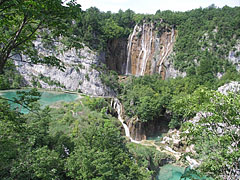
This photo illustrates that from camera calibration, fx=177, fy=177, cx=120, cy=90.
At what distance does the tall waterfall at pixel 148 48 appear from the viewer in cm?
3888

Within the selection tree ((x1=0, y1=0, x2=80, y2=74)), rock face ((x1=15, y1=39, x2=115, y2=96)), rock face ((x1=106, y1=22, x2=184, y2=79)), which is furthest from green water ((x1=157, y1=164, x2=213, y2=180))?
rock face ((x1=106, y1=22, x2=184, y2=79))

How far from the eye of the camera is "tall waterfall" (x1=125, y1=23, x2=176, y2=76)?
38.9m

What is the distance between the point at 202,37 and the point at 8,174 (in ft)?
123

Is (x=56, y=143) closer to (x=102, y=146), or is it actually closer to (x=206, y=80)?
(x=102, y=146)

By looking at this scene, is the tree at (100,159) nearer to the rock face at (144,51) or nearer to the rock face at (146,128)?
the rock face at (146,128)

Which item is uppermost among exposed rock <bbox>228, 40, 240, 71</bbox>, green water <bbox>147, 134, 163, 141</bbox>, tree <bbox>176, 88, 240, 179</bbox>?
exposed rock <bbox>228, 40, 240, 71</bbox>

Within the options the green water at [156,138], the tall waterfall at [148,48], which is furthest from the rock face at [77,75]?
the green water at [156,138]

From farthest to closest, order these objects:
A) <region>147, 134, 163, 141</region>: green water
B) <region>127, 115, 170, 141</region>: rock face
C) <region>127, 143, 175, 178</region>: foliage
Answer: <region>147, 134, 163, 141</region>: green water < <region>127, 115, 170, 141</region>: rock face < <region>127, 143, 175, 178</region>: foliage

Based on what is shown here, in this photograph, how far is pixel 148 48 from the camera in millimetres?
40062

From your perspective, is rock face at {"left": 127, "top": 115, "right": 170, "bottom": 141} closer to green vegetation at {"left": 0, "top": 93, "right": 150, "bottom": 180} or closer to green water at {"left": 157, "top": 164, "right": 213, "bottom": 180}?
green water at {"left": 157, "top": 164, "right": 213, "bottom": 180}

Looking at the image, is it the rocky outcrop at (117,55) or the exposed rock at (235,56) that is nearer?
the exposed rock at (235,56)

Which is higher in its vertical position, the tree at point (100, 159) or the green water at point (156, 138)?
the tree at point (100, 159)

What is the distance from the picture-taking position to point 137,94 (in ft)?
83.5

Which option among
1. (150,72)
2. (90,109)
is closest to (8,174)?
(90,109)
